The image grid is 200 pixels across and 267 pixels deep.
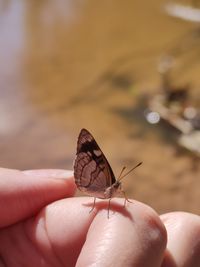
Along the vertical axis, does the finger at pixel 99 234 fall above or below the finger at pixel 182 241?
above

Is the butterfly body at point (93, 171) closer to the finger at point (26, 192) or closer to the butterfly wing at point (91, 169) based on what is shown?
the butterfly wing at point (91, 169)

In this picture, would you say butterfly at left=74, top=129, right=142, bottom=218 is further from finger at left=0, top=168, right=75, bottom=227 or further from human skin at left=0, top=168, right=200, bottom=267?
finger at left=0, top=168, right=75, bottom=227

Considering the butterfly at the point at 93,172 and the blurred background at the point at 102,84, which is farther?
the blurred background at the point at 102,84

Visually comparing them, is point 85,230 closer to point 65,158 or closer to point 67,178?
point 67,178

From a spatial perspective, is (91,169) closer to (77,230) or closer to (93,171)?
(93,171)

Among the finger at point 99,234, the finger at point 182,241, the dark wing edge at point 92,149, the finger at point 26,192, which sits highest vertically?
the dark wing edge at point 92,149

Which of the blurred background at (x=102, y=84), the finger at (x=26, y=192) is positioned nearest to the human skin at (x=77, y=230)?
the finger at (x=26, y=192)

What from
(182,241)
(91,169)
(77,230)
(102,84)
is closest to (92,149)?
(91,169)
